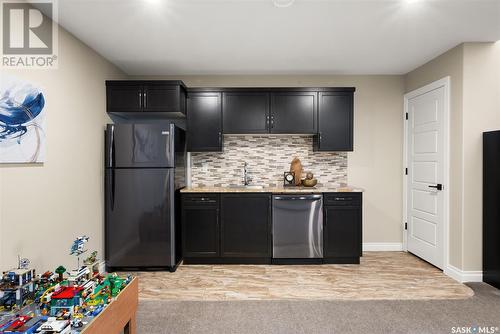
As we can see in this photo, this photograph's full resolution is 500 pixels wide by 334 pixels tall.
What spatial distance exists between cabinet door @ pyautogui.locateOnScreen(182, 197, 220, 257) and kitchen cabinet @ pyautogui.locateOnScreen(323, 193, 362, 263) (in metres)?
1.46

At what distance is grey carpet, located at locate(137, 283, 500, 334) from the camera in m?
2.23

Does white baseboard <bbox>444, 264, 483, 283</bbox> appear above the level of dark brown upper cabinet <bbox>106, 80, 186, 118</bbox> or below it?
below

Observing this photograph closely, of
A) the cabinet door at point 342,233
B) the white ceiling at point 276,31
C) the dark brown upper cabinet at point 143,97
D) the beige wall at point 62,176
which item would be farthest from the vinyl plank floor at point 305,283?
the white ceiling at point 276,31

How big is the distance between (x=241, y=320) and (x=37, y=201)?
2.04m

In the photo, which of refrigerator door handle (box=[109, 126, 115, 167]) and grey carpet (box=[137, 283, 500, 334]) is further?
refrigerator door handle (box=[109, 126, 115, 167])

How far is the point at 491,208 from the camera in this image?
2.95m

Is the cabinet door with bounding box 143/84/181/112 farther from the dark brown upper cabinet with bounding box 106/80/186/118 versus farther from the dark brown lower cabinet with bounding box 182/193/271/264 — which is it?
the dark brown lower cabinet with bounding box 182/193/271/264

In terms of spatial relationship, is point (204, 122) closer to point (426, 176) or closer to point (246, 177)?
point (246, 177)

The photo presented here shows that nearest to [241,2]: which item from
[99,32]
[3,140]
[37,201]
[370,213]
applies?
[99,32]

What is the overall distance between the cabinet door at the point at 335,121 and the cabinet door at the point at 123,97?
2.49 meters

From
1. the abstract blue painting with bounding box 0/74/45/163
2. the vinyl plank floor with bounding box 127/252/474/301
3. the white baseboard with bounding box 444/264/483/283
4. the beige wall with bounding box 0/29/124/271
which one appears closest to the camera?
the abstract blue painting with bounding box 0/74/45/163

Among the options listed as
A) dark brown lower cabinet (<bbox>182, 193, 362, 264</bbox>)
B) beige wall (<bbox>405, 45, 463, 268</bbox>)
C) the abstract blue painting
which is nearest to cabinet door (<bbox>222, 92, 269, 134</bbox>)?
dark brown lower cabinet (<bbox>182, 193, 362, 264</bbox>)

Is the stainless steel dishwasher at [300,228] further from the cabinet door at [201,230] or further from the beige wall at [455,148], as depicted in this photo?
the beige wall at [455,148]

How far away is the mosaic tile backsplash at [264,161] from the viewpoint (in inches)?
166
